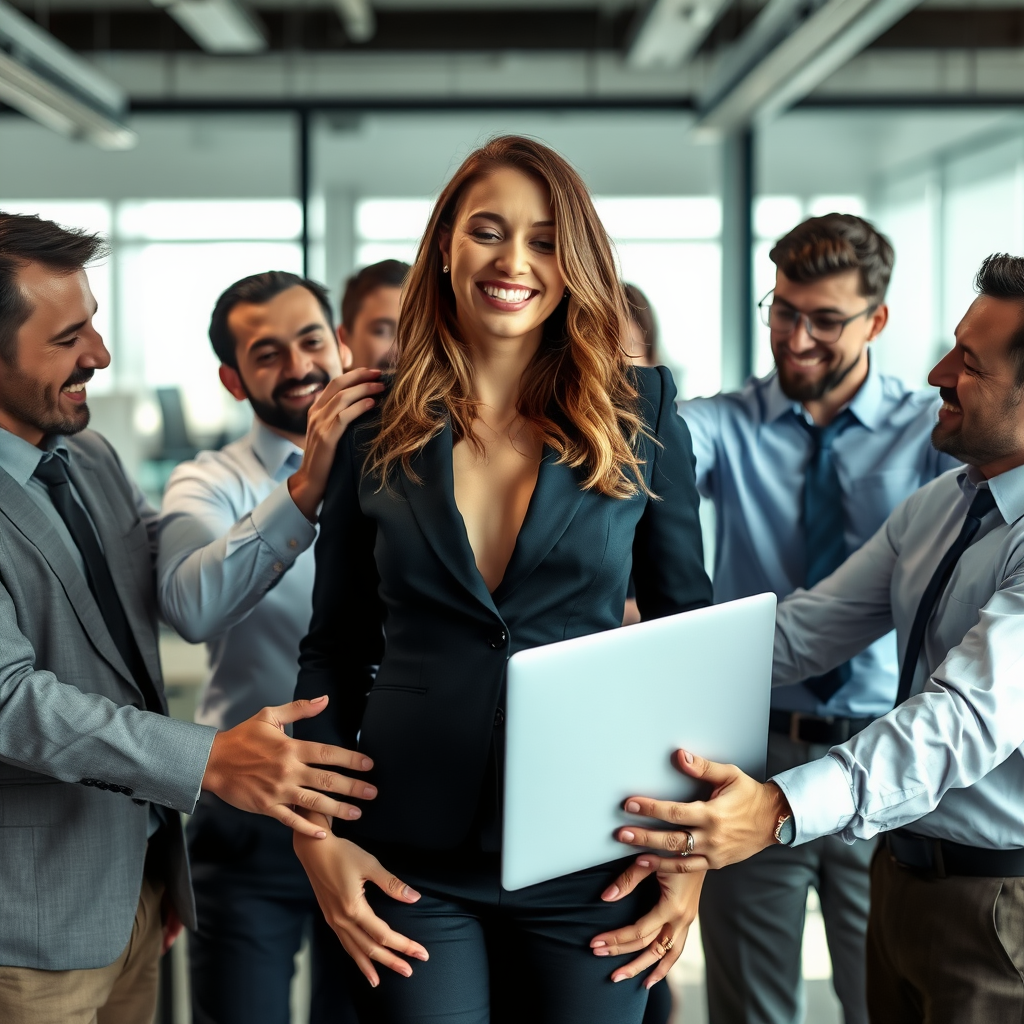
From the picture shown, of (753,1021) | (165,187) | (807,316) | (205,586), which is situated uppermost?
(165,187)

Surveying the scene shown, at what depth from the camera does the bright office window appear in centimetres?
620

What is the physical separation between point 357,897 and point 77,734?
1.43 ft

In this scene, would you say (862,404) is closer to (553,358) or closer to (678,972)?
(553,358)

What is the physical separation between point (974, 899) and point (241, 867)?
1313 millimetres

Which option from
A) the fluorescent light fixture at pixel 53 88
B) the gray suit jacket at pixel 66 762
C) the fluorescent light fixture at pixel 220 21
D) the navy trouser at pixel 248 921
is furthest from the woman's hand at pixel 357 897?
the fluorescent light fixture at pixel 220 21

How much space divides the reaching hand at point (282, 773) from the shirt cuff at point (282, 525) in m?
0.40

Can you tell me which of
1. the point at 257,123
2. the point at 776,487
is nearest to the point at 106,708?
the point at 776,487

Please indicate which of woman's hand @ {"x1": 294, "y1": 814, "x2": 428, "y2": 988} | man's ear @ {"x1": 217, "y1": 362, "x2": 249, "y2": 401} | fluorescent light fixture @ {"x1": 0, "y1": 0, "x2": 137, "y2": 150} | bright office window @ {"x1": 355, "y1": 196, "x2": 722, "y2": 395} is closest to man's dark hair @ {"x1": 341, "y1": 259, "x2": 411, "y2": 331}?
man's ear @ {"x1": 217, "y1": 362, "x2": 249, "y2": 401}

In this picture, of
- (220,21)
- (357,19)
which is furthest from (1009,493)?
(357,19)

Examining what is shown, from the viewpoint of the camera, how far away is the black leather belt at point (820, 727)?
2326 millimetres

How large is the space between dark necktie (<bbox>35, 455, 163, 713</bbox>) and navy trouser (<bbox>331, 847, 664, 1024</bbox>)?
0.58m

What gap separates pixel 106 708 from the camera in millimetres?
1548

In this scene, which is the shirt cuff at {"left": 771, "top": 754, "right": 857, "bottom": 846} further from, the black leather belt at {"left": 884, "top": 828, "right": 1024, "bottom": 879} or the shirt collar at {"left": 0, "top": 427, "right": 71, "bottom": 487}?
the shirt collar at {"left": 0, "top": 427, "right": 71, "bottom": 487}

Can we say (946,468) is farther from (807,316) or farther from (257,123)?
(257,123)
